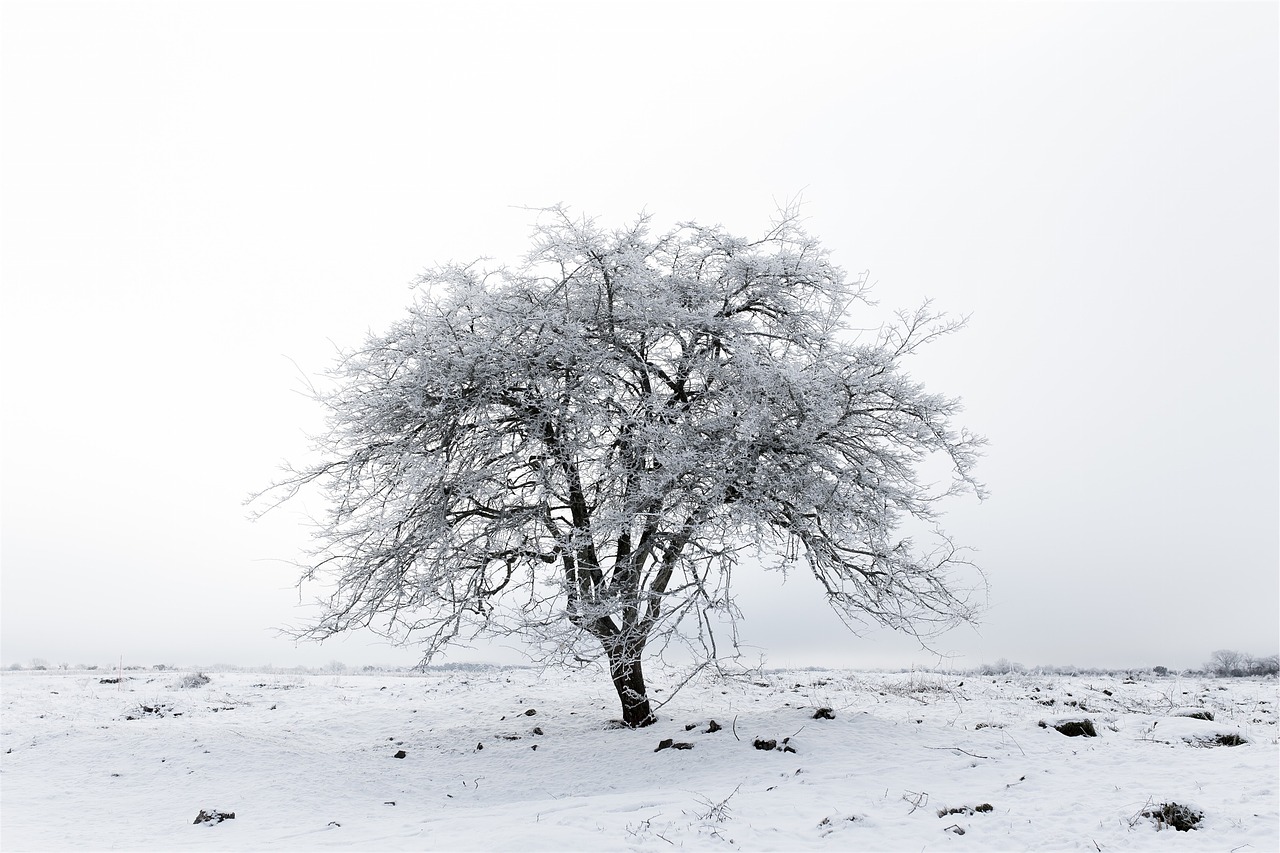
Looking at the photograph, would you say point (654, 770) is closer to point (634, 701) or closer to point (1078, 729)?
point (634, 701)

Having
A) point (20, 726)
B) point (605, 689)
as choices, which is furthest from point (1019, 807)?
point (20, 726)

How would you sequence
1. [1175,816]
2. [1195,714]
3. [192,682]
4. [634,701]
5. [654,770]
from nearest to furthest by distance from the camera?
[1175,816] < [654,770] < [1195,714] < [634,701] < [192,682]

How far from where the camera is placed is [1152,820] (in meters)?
7.28

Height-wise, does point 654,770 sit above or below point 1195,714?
below

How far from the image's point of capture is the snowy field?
A: 7.57 metres

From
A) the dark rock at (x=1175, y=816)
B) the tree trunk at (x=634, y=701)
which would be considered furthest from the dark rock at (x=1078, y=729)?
the tree trunk at (x=634, y=701)

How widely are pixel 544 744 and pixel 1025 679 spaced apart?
13.1 meters

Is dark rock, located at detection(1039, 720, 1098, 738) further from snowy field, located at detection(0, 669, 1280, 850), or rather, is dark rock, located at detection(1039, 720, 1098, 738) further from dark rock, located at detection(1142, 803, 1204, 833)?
dark rock, located at detection(1142, 803, 1204, 833)

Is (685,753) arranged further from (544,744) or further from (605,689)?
(605,689)

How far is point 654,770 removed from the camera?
1066 cm

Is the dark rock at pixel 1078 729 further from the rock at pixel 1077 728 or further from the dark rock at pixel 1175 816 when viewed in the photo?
the dark rock at pixel 1175 816

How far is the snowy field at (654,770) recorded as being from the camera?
757cm

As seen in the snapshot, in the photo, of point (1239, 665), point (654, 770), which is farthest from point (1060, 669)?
point (654, 770)

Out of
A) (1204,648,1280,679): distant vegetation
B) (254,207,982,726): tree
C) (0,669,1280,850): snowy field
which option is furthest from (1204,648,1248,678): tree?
(254,207,982,726): tree
